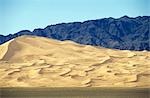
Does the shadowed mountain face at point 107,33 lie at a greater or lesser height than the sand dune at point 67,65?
greater

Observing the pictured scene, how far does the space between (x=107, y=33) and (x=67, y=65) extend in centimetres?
85

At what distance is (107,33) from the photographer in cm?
861

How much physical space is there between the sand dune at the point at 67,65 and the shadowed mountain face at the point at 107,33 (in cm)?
11

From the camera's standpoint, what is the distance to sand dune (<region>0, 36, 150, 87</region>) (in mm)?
8305

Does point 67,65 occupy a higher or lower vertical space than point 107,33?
lower

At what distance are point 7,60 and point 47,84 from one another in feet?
2.62

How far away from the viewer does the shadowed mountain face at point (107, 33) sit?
823 cm

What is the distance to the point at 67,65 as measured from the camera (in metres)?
8.53

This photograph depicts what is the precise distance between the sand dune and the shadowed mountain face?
11 centimetres

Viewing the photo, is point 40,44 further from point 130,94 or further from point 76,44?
point 130,94

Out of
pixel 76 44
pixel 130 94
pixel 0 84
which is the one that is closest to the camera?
pixel 130 94

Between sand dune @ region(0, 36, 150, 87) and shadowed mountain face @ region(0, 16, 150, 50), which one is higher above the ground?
shadowed mountain face @ region(0, 16, 150, 50)

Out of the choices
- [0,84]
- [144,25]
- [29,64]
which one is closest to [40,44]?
[29,64]

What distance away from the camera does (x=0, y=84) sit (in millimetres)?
8188
